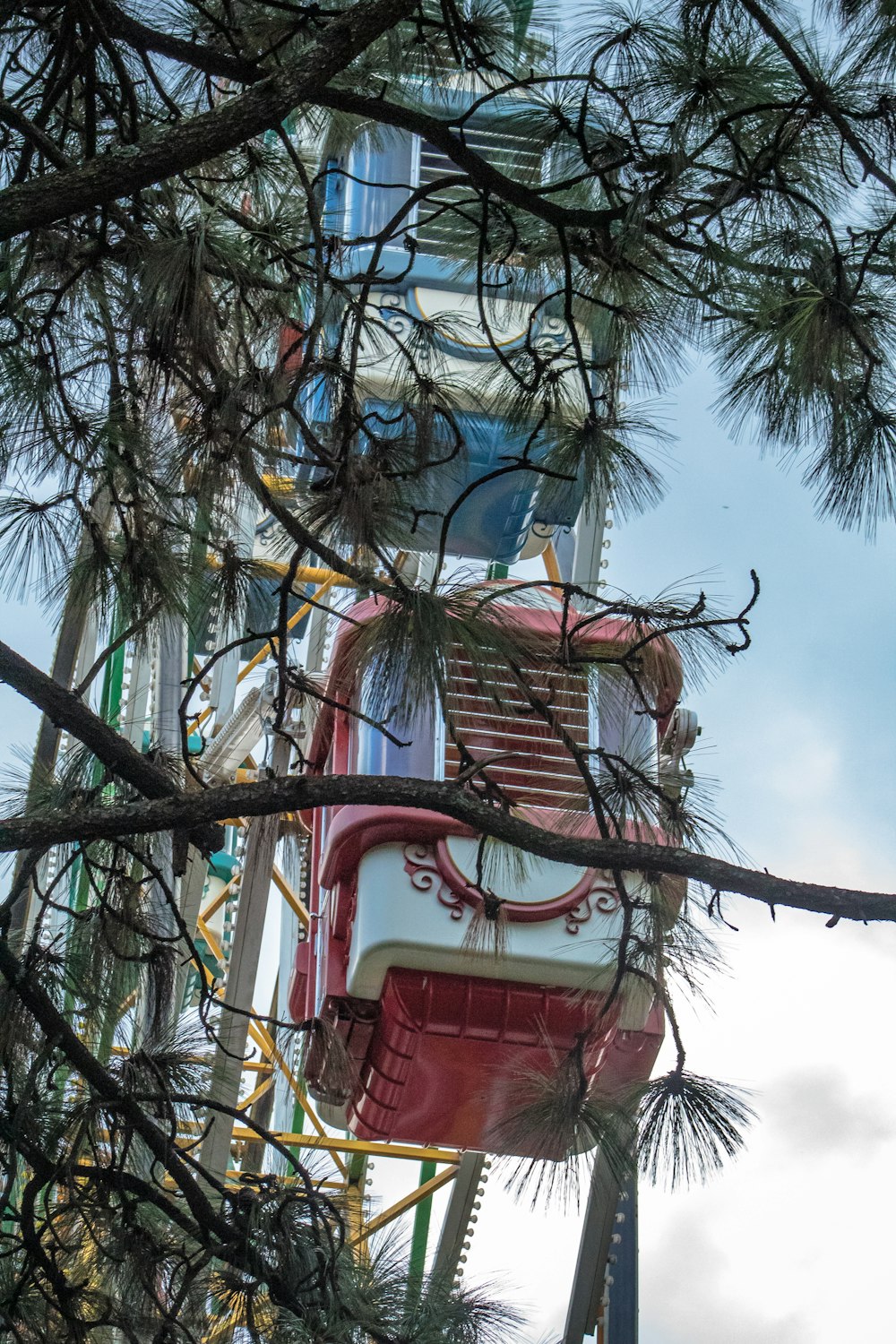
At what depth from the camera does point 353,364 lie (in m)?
3.53

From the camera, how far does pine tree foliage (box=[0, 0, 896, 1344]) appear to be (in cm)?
333

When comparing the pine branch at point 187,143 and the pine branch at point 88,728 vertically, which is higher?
the pine branch at point 187,143

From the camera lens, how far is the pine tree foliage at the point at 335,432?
3.33 meters

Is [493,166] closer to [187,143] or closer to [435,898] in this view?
[187,143]

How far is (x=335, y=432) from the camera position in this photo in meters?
3.79

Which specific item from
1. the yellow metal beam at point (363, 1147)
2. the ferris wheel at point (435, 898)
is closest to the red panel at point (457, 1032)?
the ferris wheel at point (435, 898)

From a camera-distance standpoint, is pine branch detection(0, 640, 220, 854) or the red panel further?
the red panel

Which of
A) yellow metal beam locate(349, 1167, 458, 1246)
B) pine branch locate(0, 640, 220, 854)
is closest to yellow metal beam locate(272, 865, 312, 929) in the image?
yellow metal beam locate(349, 1167, 458, 1246)

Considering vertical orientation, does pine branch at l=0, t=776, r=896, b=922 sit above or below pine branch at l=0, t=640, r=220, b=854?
below

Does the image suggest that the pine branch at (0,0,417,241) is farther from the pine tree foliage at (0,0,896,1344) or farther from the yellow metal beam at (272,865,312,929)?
the yellow metal beam at (272,865,312,929)

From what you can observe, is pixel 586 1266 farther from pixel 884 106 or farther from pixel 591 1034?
pixel 884 106

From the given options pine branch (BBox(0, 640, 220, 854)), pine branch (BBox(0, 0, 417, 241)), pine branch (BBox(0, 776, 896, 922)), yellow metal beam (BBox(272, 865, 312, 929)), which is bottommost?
pine branch (BBox(0, 776, 896, 922))

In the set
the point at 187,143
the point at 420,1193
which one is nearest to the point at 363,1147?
the point at 420,1193

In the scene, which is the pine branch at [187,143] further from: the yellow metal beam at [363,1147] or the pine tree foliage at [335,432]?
the yellow metal beam at [363,1147]
